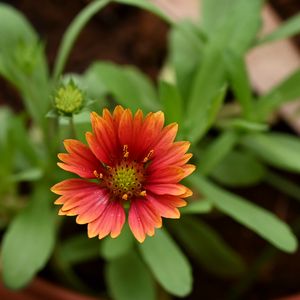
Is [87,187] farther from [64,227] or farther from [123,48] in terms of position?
[123,48]

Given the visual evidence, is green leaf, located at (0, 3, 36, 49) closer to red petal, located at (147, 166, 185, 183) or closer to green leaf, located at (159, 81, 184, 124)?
green leaf, located at (159, 81, 184, 124)

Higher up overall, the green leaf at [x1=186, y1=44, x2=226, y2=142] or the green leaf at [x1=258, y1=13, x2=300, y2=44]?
the green leaf at [x1=258, y1=13, x2=300, y2=44]

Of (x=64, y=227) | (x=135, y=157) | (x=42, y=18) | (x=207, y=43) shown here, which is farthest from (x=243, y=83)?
(x=42, y=18)

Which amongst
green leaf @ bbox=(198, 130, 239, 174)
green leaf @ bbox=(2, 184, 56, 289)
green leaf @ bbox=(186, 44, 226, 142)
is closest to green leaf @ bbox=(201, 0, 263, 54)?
green leaf @ bbox=(186, 44, 226, 142)

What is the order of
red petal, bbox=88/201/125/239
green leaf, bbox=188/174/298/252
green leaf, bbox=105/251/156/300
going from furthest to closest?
green leaf, bbox=105/251/156/300
green leaf, bbox=188/174/298/252
red petal, bbox=88/201/125/239

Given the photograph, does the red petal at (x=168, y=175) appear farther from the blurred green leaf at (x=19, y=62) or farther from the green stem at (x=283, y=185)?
the green stem at (x=283, y=185)

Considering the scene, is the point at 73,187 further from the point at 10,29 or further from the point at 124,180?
the point at 10,29

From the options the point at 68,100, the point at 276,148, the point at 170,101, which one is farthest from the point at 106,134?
the point at 276,148
